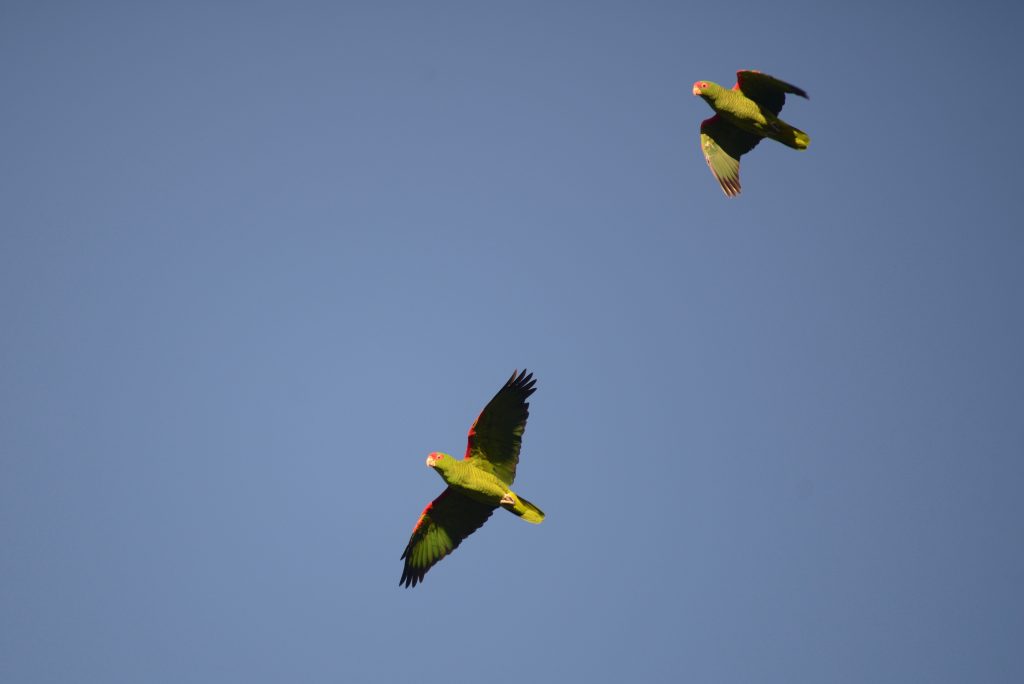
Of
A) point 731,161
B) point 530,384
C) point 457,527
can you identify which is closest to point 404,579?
point 457,527

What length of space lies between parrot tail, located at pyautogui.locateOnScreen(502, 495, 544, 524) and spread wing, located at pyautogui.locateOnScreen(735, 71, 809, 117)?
941 cm

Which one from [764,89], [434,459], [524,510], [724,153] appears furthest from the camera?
[724,153]

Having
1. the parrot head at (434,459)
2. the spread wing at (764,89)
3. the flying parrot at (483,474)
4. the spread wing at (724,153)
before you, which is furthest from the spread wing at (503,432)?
the spread wing at (764,89)

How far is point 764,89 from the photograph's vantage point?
1942cm

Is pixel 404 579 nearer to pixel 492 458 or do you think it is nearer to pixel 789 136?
pixel 492 458

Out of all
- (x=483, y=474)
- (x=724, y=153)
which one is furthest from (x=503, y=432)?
(x=724, y=153)

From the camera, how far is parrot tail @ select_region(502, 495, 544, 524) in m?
18.9

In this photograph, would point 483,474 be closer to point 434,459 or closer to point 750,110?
point 434,459

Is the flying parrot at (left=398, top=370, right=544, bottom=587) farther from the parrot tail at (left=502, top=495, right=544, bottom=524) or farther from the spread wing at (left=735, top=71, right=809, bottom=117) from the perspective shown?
the spread wing at (left=735, top=71, right=809, bottom=117)

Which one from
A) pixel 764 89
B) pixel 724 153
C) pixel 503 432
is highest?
pixel 764 89

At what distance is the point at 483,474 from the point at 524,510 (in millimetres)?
1085

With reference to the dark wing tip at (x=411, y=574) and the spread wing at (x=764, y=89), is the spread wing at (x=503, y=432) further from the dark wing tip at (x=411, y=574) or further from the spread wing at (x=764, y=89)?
the spread wing at (x=764, y=89)

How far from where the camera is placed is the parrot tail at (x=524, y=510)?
62.0 feet

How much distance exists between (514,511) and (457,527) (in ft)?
5.15
